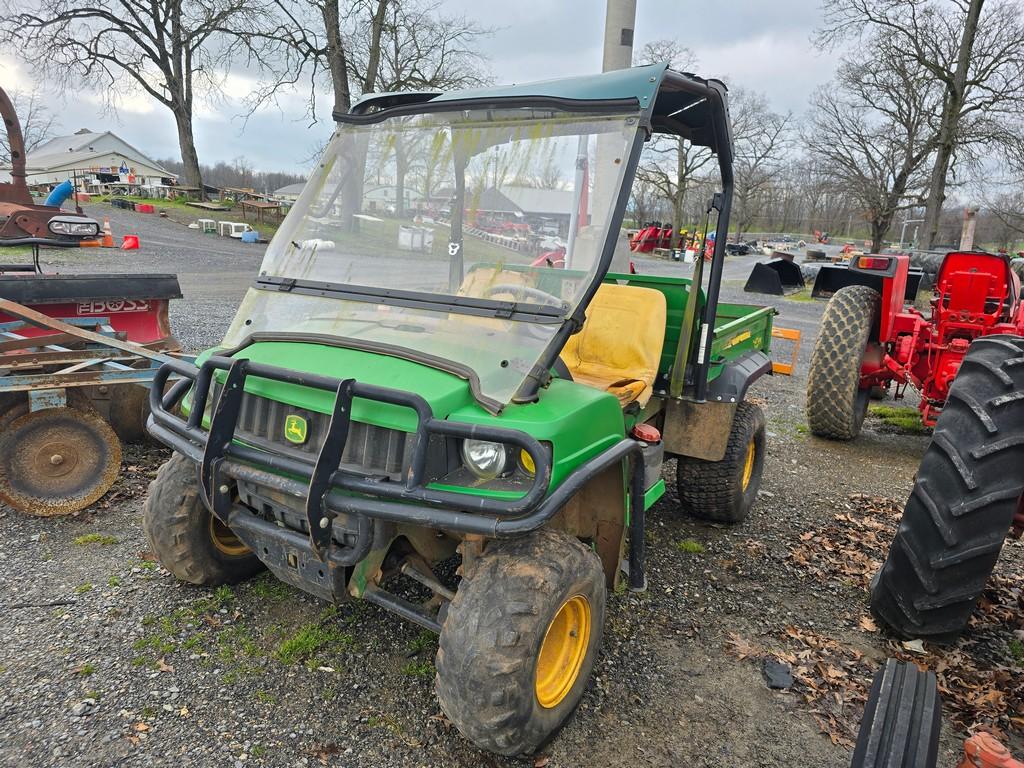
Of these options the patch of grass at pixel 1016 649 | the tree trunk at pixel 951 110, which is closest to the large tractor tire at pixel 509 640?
the patch of grass at pixel 1016 649

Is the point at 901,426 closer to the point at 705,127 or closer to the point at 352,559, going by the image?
the point at 705,127

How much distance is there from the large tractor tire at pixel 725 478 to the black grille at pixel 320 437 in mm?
2435

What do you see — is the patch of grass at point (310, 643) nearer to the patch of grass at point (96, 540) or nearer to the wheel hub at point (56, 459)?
the patch of grass at point (96, 540)

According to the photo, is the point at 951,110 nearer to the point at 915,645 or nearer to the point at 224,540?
the point at 915,645

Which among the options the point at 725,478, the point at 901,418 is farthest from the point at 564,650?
the point at 901,418

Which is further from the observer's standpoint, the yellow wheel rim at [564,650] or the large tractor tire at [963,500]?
the large tractor tire at [963,500]

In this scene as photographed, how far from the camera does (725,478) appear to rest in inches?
169

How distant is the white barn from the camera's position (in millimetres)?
58125

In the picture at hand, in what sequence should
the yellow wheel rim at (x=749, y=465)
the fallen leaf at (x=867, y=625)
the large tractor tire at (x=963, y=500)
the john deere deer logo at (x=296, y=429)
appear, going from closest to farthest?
the john deere deer logo at (x=296, y=429) < the large tractor tire at (x=963, y=500) < the fallen leaf at (x=867, y=625) < the yellow wheel rim at (x=749, y=465)

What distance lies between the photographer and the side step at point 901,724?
183 cm

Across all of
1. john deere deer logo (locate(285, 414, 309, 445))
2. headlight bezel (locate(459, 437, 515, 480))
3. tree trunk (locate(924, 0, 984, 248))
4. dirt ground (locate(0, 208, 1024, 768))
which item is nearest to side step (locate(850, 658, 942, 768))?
dirt ground (locate(0, 208, 1024, 768))

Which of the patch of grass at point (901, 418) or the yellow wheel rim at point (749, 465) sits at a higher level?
the yellow wheel rim at point (749, 465)

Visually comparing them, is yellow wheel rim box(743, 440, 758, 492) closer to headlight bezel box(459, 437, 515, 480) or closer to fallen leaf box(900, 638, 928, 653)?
fallen leaf box(900, 638, 928, 653)

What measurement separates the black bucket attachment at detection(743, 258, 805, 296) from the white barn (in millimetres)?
60429
